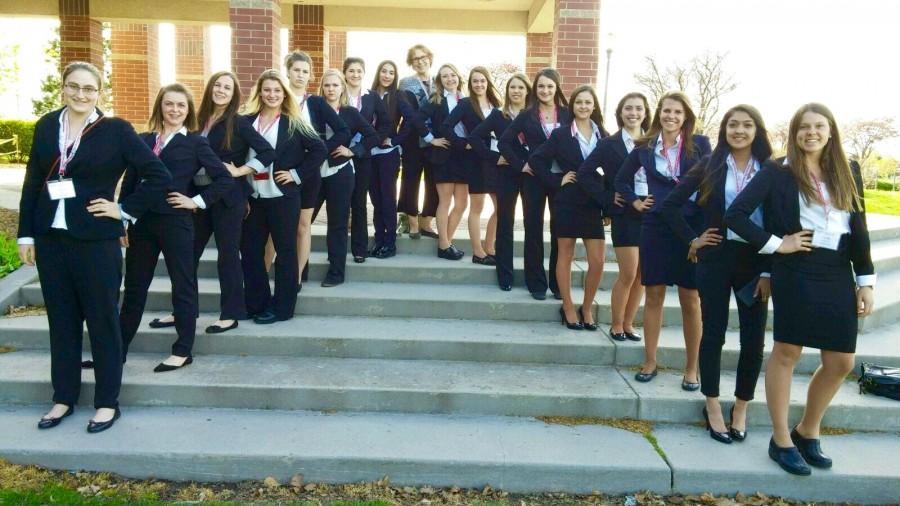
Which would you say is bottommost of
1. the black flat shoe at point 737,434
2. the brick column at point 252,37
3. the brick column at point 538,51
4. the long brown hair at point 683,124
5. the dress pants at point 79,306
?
the black flat shoe at point 737,434

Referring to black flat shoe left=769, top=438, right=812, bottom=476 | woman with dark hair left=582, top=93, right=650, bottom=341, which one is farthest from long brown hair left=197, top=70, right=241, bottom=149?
black flat shoe left=769, top=438, right=812, bottom=476

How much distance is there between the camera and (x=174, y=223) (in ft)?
14.9

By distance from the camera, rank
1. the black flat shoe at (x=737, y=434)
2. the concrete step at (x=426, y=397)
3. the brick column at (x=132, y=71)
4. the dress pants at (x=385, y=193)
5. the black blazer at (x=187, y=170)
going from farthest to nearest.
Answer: the brick column at (x=132, y=71) < the dress pants at (x=385, y=193) < the black blazer at (x=187, y=170) < the concrete step at (x=426, y=397) < the black flat shoe at (x=737, y=434)

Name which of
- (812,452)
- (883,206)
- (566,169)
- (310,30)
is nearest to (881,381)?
(812,452)

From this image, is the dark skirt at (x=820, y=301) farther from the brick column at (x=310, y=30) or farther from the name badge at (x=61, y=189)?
the brick column at (x=310, y=30)

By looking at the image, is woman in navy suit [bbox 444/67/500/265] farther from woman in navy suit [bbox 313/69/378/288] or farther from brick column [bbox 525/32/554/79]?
brick column [bbox 525/32/554/79]

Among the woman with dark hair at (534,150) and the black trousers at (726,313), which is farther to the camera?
the woman with dark hair at (534,150)

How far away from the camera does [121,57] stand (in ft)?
55.9

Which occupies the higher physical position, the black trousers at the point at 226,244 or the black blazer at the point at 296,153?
the black blazer at the point at 296,153

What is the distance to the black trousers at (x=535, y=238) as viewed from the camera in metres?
5.91

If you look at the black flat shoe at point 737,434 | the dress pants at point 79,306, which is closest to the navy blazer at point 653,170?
the black flat shoe at point 737,434

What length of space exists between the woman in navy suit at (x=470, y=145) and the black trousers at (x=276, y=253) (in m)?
1.77

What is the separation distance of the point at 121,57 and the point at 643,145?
16.0 metres

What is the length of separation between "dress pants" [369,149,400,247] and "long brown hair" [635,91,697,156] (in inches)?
101
